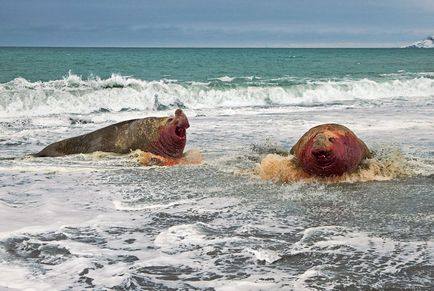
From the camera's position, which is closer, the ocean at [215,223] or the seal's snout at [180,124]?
the ocean at [215,223]

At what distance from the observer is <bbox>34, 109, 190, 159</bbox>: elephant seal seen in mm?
10539

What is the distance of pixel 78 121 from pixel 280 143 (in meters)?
8.06

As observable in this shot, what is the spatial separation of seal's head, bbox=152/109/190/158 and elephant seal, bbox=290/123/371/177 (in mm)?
2529

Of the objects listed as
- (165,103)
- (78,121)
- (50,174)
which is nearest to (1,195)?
(50,174)

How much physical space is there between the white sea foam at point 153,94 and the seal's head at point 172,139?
13.3m

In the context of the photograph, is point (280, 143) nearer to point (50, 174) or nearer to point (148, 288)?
point (50, 174)

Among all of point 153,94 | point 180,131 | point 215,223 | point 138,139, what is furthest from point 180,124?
point 153,94

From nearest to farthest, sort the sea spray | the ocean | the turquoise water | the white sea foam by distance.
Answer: the ocean
the sea spray
the white sea foam
the turquoise water

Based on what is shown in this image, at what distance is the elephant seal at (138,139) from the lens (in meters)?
10.5

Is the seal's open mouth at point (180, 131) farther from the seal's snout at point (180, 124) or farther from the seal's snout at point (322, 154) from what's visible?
the seal's snout at point (322, 154)

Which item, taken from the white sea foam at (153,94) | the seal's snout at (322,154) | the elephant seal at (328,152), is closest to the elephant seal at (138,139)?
the elephant seal at (328,152)

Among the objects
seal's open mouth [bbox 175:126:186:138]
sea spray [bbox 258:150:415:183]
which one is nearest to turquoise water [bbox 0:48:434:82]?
seal's open mouth [bbox 175:126:186:138]

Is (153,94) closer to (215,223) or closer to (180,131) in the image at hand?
(180,131)

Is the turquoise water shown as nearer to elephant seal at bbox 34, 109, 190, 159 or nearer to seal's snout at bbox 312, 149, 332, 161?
elephant seal at bbox 34, 109, 190, 159
